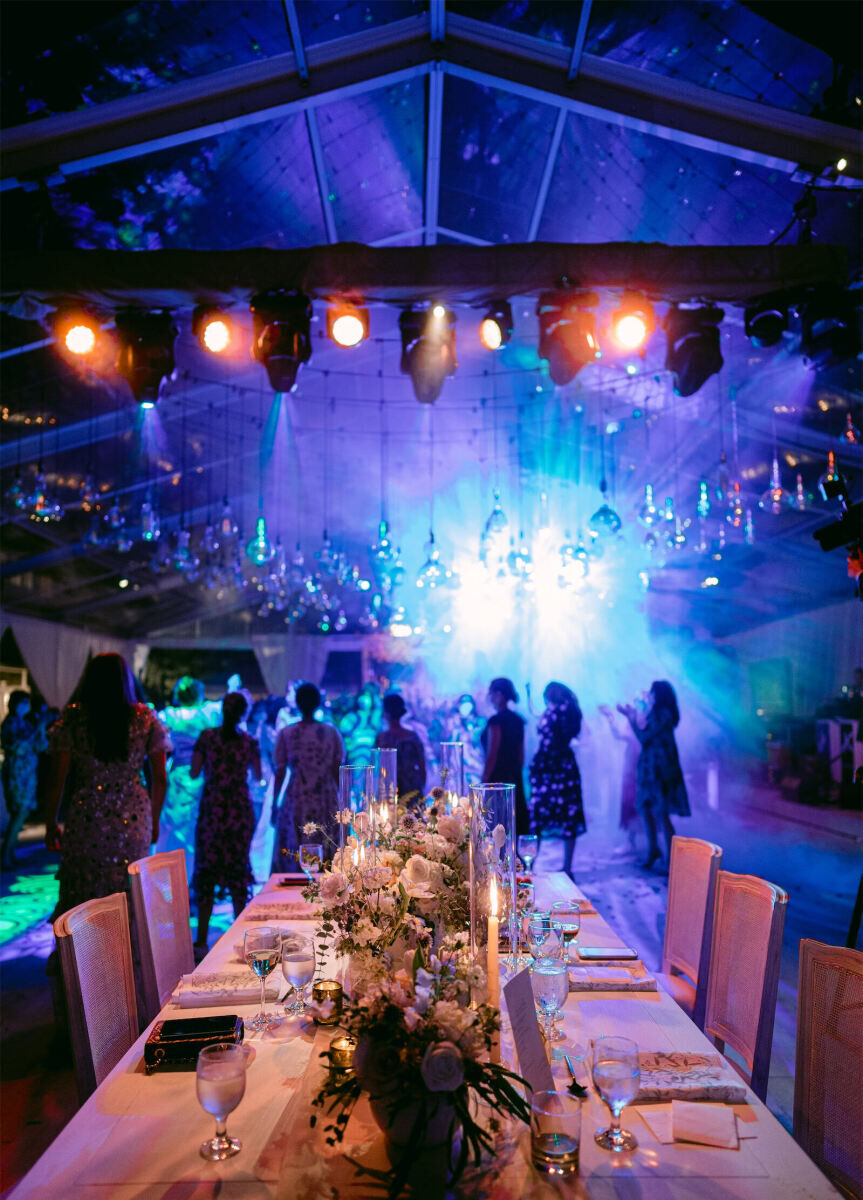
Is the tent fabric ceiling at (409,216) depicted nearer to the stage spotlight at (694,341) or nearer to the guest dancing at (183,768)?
the stage spotlight at (694,341)

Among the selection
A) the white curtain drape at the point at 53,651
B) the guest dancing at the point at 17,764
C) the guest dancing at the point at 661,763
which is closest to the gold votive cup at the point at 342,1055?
Result: the guest dancing at the point at 661,763

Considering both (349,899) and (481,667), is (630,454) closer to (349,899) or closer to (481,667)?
(481,667)

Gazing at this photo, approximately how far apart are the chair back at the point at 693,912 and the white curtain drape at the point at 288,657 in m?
9.81

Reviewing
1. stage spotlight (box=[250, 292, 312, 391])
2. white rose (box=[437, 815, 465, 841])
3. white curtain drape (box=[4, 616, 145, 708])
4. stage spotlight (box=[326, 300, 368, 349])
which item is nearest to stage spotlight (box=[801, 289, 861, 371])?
stage spotlight (box=[326, 300, 368, 349])

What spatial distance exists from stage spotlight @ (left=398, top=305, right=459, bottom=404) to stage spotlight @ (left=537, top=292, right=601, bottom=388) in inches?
18.0

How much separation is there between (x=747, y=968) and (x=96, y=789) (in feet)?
8.44

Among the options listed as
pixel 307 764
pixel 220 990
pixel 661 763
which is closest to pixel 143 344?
pixel 307 764

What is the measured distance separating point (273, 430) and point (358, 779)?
586 centimetres

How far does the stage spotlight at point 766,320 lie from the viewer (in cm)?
371

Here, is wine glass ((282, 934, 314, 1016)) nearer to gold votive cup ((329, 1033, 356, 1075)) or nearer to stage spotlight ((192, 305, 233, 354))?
gold votive cup ((329, 1033, 356, 1075))

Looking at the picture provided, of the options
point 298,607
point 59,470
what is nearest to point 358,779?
point 59,470

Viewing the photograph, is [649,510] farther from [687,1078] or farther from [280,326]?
[687,1078]

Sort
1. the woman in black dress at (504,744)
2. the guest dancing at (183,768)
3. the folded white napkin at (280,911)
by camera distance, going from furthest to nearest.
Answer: the guest dancing at (183,768), the woman in black dress at (504,744), the folded white napkin at (280,911)

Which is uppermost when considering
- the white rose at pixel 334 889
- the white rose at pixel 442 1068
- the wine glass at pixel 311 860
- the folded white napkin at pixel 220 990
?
the white rose at pixel 334 889
